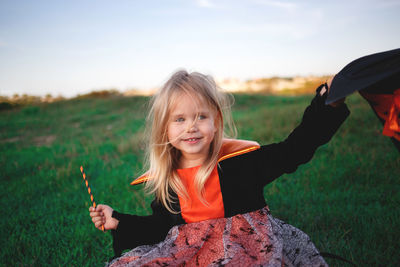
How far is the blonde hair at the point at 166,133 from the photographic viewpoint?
179cm

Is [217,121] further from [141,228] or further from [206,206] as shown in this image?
[141,228]

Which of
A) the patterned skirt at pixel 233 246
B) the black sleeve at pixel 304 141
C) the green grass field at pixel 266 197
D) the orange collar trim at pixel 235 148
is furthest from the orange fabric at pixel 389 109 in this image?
the green grass field at pixel 266 197

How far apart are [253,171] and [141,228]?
0.95 m

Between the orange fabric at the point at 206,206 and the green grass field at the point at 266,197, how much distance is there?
3.50 ft

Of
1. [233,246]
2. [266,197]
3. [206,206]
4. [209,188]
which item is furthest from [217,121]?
[266,197]

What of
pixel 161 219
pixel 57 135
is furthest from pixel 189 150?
pixel 57 135

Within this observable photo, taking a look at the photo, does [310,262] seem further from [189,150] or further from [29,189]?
[29,189]

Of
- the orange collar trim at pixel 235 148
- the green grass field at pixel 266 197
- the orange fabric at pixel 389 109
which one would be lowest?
the green grass field at pixel 266 197

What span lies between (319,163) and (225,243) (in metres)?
3.18

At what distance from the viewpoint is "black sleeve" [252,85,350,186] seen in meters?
1.55

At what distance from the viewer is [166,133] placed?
1.91 m

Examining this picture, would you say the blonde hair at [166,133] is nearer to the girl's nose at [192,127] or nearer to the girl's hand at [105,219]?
the girl's nose at [192,127]

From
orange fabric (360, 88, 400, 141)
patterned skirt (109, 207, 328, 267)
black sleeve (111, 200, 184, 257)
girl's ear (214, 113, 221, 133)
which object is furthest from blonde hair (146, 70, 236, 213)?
orange fabric (360, 88, 400, 141)

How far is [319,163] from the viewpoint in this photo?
416 cm
